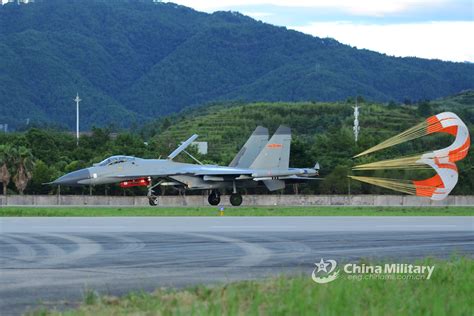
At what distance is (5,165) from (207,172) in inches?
650

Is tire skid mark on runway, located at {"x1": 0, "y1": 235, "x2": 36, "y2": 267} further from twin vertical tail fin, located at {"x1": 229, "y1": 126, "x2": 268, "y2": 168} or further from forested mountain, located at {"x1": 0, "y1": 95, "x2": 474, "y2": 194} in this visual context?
forested mountain, located at {"x1": 0, "y1": 95, "x2": 474, "y2": 194}

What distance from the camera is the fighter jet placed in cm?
3831

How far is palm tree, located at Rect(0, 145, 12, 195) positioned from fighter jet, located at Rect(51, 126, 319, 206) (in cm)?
1275

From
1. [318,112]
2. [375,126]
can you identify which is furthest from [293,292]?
[318,112]

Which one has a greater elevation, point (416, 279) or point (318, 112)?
point (318, 112)

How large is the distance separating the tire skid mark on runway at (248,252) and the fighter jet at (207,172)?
809 inches

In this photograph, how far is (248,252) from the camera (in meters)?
14.8

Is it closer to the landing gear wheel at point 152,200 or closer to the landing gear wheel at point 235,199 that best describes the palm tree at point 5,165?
the landing gear wheel at point 152,200

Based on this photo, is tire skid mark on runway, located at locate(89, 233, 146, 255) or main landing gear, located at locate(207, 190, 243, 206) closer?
tire skid mark on runway, located at locate(89, 233, 146, 255)

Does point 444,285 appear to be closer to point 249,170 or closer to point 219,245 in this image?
point 219,245

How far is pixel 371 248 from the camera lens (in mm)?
15500

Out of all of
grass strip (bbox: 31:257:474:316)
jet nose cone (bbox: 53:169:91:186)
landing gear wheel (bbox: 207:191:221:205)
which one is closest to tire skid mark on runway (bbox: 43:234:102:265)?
grass strip (bbox: 31:257:474:316)

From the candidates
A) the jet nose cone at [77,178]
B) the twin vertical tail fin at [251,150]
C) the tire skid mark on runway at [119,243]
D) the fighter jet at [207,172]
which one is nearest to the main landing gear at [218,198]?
the fighter jet at [207,172]

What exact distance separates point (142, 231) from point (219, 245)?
13.4ft
